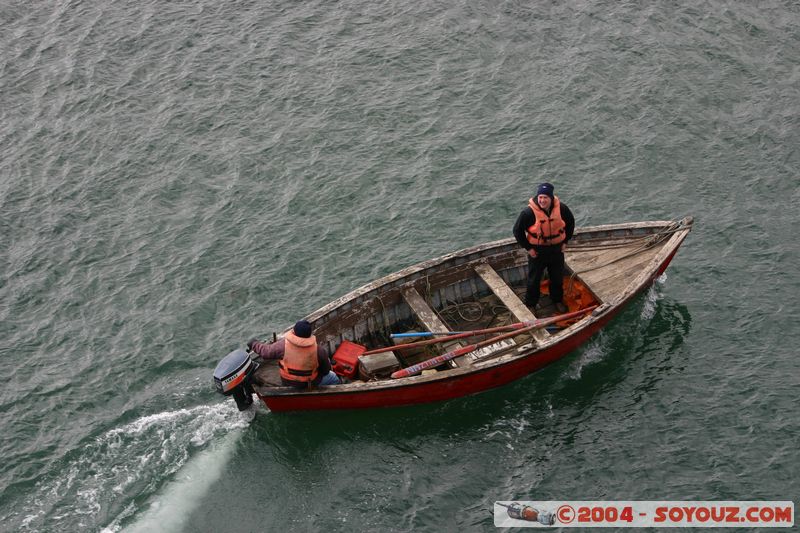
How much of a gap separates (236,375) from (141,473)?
2645mm

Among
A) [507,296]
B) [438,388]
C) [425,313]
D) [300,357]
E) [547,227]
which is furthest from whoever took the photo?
[507,296]

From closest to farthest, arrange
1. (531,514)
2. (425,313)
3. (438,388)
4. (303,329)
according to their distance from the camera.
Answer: (531,514) < (303,329) < (438,388) < (425,313)

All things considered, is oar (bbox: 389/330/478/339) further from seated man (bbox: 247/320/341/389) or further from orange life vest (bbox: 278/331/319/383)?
orange life vest (bbox: 278/331/319/383)

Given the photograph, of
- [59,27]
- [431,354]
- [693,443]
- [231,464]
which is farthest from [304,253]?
[59,27]

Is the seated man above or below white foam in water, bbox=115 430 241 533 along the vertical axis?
above

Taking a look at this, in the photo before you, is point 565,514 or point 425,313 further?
point 425,313

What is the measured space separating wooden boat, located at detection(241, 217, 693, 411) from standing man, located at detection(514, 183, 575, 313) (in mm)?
660

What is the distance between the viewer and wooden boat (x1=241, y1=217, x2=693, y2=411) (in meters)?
19.2

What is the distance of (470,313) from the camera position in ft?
70.7

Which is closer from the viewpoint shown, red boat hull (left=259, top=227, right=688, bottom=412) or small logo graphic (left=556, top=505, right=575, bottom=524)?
small logo graphic (left=556, top=505, right=575, bottom=524)

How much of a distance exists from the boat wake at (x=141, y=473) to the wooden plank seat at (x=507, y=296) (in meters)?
5.91

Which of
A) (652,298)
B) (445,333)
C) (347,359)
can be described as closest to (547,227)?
(445,333)

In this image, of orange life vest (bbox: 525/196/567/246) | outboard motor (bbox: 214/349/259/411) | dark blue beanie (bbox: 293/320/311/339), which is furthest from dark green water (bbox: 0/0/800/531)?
orange life vest (bbox: 525/196/567/246)

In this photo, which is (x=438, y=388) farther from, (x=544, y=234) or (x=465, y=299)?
(x=544, y=234)
